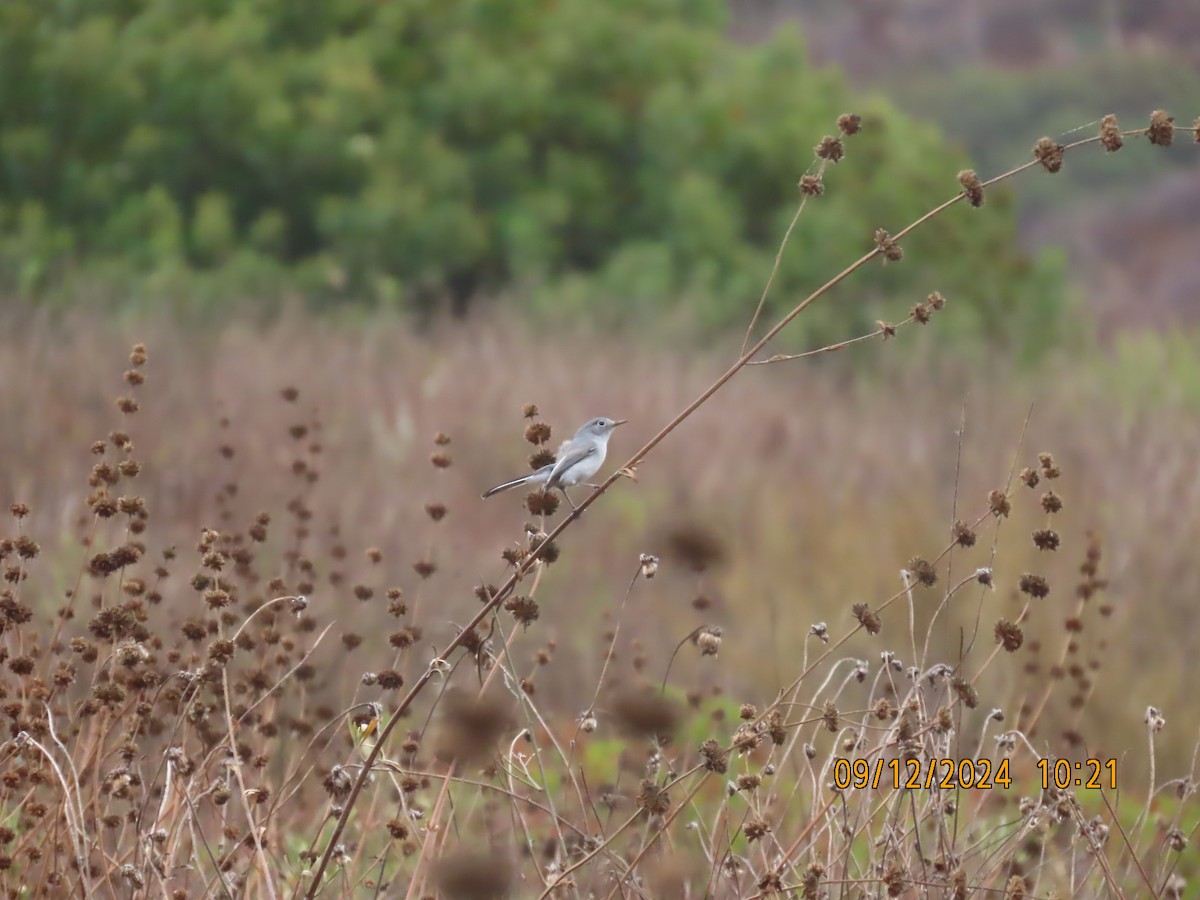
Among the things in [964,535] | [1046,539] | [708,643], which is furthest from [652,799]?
[1046,539]

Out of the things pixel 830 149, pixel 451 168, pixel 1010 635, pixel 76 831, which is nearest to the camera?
pixel 76 831

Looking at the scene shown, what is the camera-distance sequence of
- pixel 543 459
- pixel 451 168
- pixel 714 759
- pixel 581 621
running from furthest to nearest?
1. pixel 451 168
2. pixel 581 621
3. pixel 543 459
4. pixel 714 759

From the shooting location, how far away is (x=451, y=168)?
47.0 feet

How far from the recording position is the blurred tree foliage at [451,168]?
13750 mm

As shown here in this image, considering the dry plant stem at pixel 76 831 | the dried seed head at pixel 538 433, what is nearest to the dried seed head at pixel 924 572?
the dried seed head at pixel 538 433

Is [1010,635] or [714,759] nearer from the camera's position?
[714,759]

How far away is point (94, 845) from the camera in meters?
3.29

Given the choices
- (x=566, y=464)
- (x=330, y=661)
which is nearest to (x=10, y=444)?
(x=330, y=661)

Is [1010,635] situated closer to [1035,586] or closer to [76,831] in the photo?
[1035,586]

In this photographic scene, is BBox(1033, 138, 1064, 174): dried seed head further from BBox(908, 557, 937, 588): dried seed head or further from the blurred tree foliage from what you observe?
the blurred tree foliage

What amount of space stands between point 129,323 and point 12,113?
12.9 ft

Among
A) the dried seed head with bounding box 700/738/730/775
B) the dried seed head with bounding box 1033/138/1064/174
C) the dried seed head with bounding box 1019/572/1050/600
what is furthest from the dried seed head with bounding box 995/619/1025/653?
the dried seed head with bounding box 1033/138/1064/174

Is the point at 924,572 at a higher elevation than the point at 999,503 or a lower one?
lower

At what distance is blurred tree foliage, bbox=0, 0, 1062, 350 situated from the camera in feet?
45.1
